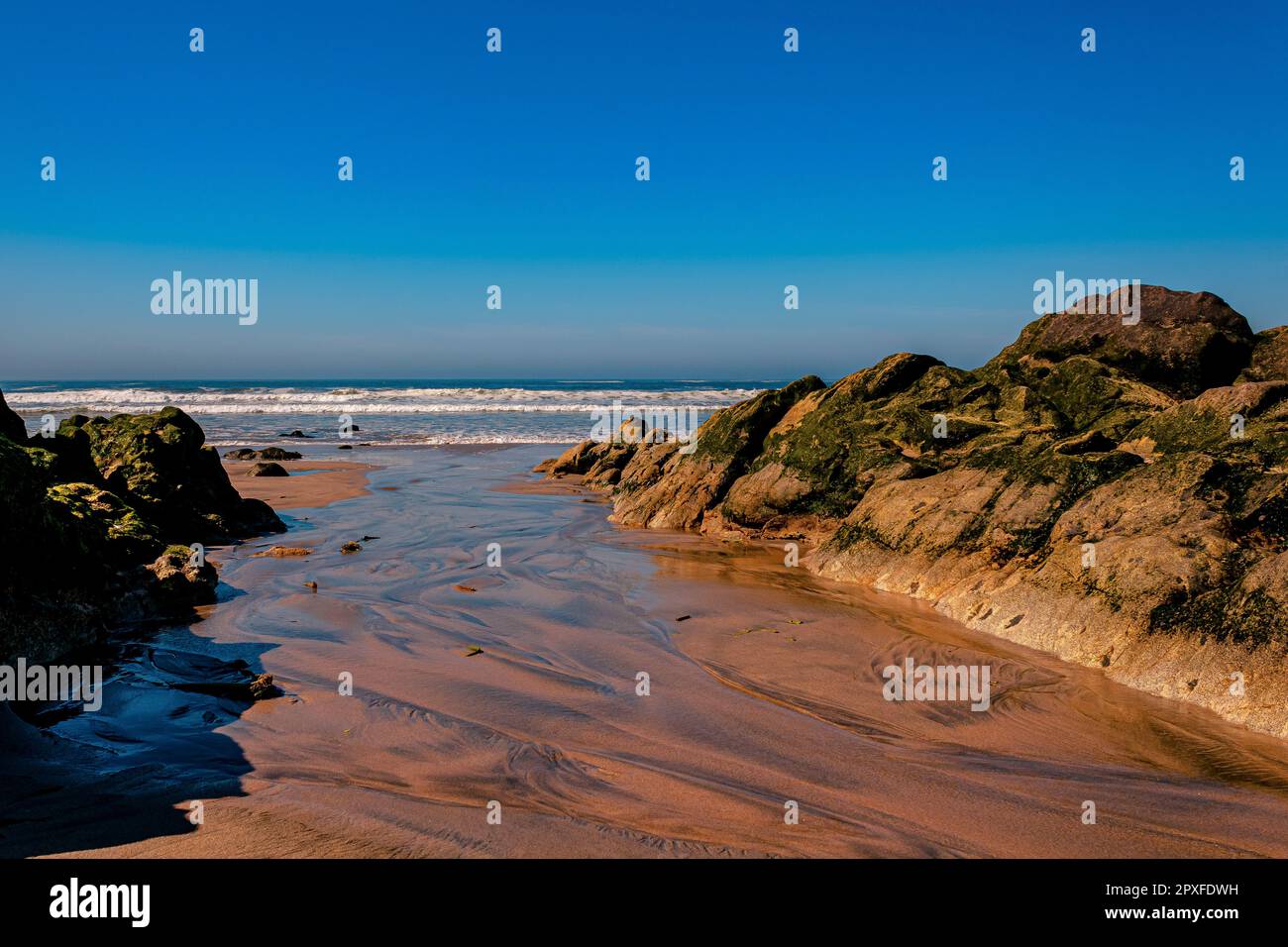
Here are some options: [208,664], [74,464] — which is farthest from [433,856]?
[74,464]

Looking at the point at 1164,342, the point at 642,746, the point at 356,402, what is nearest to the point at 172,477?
the point at 642,746

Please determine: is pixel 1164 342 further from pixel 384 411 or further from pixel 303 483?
pixel 384 411

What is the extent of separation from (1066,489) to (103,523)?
10.6m

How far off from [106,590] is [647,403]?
211ft

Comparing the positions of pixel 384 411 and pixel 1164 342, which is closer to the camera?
pixel 1164 342

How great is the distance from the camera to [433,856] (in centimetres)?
381

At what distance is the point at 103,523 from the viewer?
8805mm

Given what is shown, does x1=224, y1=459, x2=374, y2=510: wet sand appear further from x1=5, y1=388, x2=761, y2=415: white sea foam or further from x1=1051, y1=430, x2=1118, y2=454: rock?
x1=5, y1=388, x2=761, y2=415: white sea foam

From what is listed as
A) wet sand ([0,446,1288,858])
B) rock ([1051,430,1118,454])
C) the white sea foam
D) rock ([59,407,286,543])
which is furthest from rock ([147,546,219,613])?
the white sea foam

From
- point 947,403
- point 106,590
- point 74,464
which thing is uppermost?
point 947,403

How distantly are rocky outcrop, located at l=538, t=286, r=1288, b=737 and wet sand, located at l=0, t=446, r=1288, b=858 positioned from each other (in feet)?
1.53

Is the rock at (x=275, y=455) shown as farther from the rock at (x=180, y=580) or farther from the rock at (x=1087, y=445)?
the rock at (x=1087, y=445)
